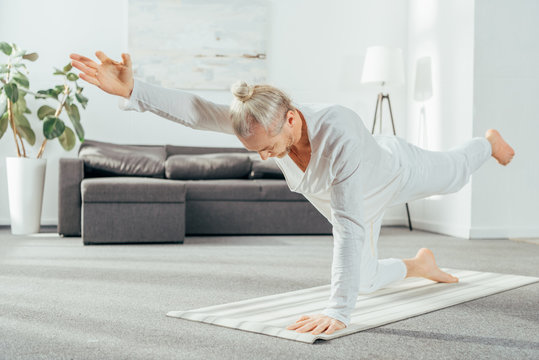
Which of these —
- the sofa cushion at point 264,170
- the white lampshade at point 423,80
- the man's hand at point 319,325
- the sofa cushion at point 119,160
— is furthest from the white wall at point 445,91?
the man's hand at point 319,325

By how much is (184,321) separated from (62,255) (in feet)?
6.03

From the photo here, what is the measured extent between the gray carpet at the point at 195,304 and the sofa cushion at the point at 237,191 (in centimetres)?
66

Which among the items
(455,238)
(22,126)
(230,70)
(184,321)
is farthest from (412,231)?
(184,321)

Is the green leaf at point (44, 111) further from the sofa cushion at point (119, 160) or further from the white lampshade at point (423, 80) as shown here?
the white lampshade at point (423, 80)

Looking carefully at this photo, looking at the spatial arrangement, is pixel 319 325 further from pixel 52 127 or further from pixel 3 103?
pixel 3 103

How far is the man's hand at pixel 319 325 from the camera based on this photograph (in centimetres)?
171

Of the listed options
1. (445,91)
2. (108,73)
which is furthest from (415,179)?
(445,91)

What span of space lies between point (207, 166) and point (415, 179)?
2848mm

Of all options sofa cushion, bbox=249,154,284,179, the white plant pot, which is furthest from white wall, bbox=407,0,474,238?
the white plant pot

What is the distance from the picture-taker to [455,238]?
4.66 meters

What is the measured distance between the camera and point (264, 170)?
4988 mm

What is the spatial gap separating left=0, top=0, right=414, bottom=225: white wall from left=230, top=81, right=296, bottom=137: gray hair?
138 inches

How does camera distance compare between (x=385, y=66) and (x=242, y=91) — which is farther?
(x=385, y=66)

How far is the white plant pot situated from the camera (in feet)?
15.2
